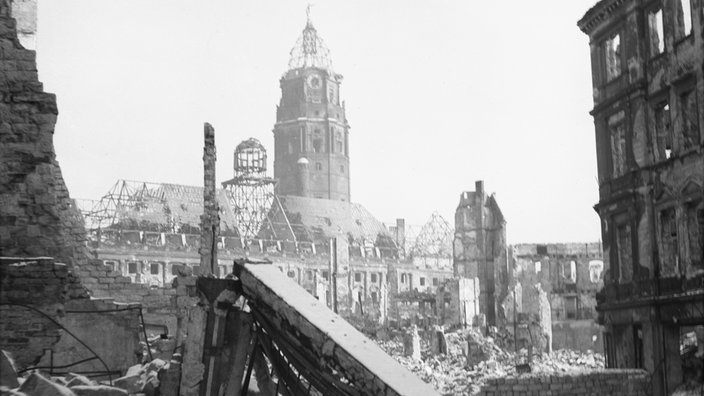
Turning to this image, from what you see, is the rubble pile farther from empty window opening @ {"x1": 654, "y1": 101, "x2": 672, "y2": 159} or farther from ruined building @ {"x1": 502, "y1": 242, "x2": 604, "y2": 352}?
ruined building @ {"x1": 502, "y1": 242, "x2": 604, "y2": 352}

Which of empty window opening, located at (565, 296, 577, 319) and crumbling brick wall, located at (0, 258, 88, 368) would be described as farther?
empty window opening, located at (565, 296, 577, 319)

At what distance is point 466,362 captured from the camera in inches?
1499

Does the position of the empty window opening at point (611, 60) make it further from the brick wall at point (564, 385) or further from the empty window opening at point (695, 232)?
the brick wall at point (564, 385)

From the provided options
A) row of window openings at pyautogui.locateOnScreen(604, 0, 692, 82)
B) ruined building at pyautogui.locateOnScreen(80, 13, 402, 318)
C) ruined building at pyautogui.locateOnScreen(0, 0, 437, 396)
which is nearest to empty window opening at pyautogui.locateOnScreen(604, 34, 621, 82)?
row of window openings at pyautogui.locateOnScreen(604, 0, 692, 82)

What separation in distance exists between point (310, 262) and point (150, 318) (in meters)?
54.9

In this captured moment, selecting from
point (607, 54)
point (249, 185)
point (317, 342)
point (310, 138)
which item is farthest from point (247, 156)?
point (317, 342)

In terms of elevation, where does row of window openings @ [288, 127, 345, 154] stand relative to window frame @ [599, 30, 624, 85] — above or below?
above

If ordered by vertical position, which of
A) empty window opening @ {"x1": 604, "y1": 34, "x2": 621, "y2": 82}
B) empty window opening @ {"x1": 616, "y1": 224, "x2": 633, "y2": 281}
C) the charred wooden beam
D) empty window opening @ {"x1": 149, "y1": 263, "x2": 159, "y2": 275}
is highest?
empty window opening @ {"x1": 604, "y1": 34, "x2": 621, "y2": 82}

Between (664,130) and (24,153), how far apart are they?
1604 cm

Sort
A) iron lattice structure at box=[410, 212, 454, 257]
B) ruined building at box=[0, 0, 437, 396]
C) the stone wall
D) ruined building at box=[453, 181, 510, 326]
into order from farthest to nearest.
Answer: iron lattice structure at box=[410, 212, 454, 257], ruined building at box=[453, 181, 510, 326], the stone wall, ruined building at box=[0, 0, 437, 396]

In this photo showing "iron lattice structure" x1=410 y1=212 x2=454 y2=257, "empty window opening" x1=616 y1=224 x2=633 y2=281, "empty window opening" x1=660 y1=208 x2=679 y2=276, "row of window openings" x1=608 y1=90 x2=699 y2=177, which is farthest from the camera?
"iron lattice structure" x1=410 y1=212 x2=454 y2=257

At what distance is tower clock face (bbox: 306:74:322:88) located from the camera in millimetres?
97250

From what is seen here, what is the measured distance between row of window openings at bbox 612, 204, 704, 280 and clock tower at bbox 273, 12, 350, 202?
74.1 meters

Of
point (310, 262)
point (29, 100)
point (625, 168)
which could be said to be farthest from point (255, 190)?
point (29, 100)
